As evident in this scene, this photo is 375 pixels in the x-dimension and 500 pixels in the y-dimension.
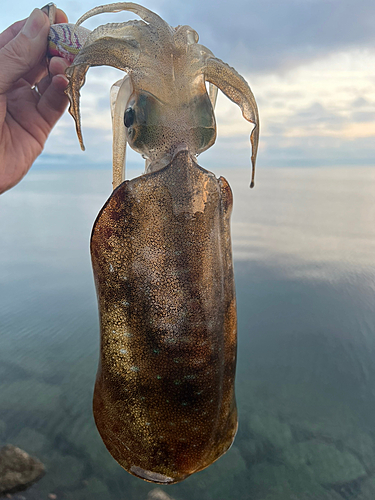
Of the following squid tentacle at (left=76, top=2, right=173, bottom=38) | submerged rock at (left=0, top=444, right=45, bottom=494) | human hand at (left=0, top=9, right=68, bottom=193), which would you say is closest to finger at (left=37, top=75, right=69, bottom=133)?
human hand at (left=0, top=9, right=68, bottom=193)

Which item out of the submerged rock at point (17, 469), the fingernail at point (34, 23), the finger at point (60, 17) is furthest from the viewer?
the submerged rock at point (17, 469)

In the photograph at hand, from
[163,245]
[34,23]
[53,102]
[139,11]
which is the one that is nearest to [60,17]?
[34,23]

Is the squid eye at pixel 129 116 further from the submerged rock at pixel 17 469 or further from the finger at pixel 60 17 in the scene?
the submerged rock at pixel 17 469

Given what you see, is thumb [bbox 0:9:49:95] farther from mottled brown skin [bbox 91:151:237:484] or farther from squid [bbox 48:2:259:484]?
mottled brown skin [bbox 91:151:237:484]

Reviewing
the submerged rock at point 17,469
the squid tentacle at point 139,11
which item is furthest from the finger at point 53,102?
the submerged rock at point 17,469

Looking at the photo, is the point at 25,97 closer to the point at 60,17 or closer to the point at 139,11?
the point at 60,17
